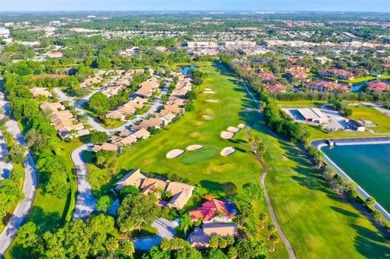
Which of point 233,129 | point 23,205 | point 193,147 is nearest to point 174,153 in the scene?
point 193,147

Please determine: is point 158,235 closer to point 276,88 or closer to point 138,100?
point 138,100

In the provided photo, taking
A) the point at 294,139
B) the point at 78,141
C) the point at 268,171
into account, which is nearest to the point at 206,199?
the point at 268,171

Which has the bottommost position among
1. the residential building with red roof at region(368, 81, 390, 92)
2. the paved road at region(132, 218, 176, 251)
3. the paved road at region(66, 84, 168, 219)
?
the paved road at region(132, 218, 176, 251)

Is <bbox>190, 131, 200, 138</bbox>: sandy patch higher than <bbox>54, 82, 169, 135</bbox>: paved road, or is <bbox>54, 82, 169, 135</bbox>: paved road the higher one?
<bbox>54, 82, 169, 135</bbox>: paved road

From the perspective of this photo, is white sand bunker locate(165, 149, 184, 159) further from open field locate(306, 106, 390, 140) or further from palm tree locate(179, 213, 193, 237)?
open field locate(306, 106, 390, 140)

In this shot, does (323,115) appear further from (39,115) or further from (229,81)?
(39,115)

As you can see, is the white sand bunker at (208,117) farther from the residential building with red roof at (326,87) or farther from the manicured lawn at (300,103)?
the residential building with red roof at (326,87)

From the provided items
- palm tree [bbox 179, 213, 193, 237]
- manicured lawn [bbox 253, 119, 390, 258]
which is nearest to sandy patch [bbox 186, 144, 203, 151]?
manicured lawn [bbox 253, 119, 390, 258]
